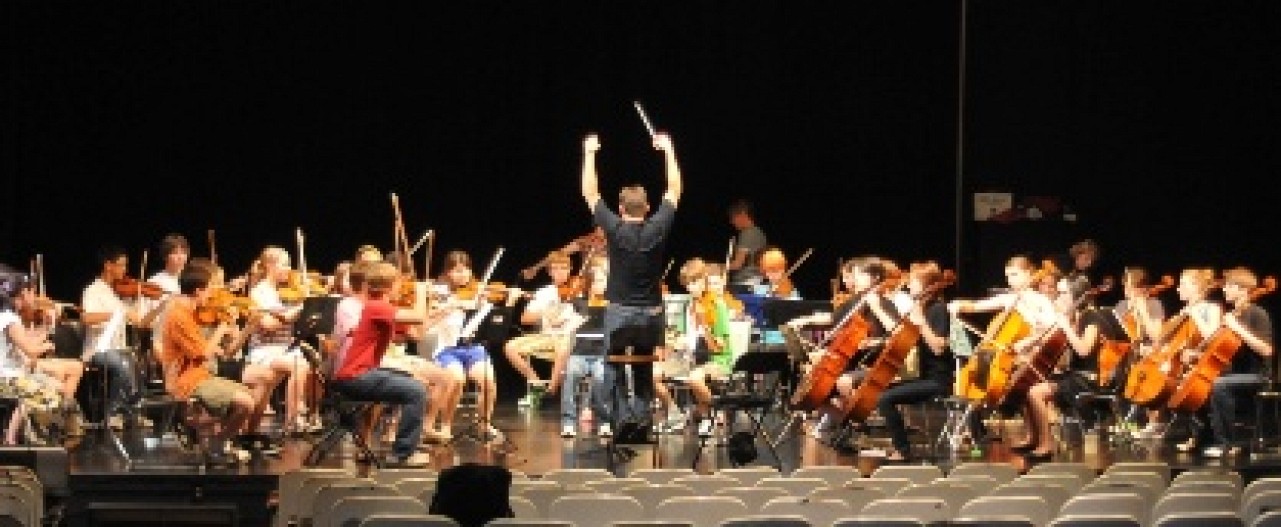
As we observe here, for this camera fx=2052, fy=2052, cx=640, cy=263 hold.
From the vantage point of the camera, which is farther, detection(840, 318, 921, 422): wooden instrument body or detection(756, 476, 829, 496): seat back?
detection(840, 318, 921, 422): wooden instrument body

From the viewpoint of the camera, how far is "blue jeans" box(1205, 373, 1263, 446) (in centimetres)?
1386

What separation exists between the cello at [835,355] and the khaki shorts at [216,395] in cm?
366

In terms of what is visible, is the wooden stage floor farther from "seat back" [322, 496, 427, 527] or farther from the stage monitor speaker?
"seat back" [322, 496, 427, 527]

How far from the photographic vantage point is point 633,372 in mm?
12867

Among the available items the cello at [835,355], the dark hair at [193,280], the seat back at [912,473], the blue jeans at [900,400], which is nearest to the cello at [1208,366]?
the blue jeans at [900,400]

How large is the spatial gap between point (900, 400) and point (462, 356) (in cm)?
304

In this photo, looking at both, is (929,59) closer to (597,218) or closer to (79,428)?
(597,218)

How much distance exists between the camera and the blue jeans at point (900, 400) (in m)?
13.4

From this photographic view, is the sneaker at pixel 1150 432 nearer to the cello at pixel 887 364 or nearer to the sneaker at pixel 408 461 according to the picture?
the cello at pixel 887 364

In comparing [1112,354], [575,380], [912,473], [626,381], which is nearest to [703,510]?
[912,473]

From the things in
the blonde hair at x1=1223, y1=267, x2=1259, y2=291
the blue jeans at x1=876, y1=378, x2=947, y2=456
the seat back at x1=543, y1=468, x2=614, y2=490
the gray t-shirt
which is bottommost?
the seat back at x1=543, y1=468, x2=614, y2=490

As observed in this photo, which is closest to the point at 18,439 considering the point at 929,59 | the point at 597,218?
the point at 597,218

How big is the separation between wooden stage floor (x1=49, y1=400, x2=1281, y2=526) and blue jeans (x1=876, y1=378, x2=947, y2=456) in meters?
0.19

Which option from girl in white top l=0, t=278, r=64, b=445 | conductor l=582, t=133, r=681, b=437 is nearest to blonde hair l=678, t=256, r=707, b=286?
conductor l=582, t=133, r=681, b=437
